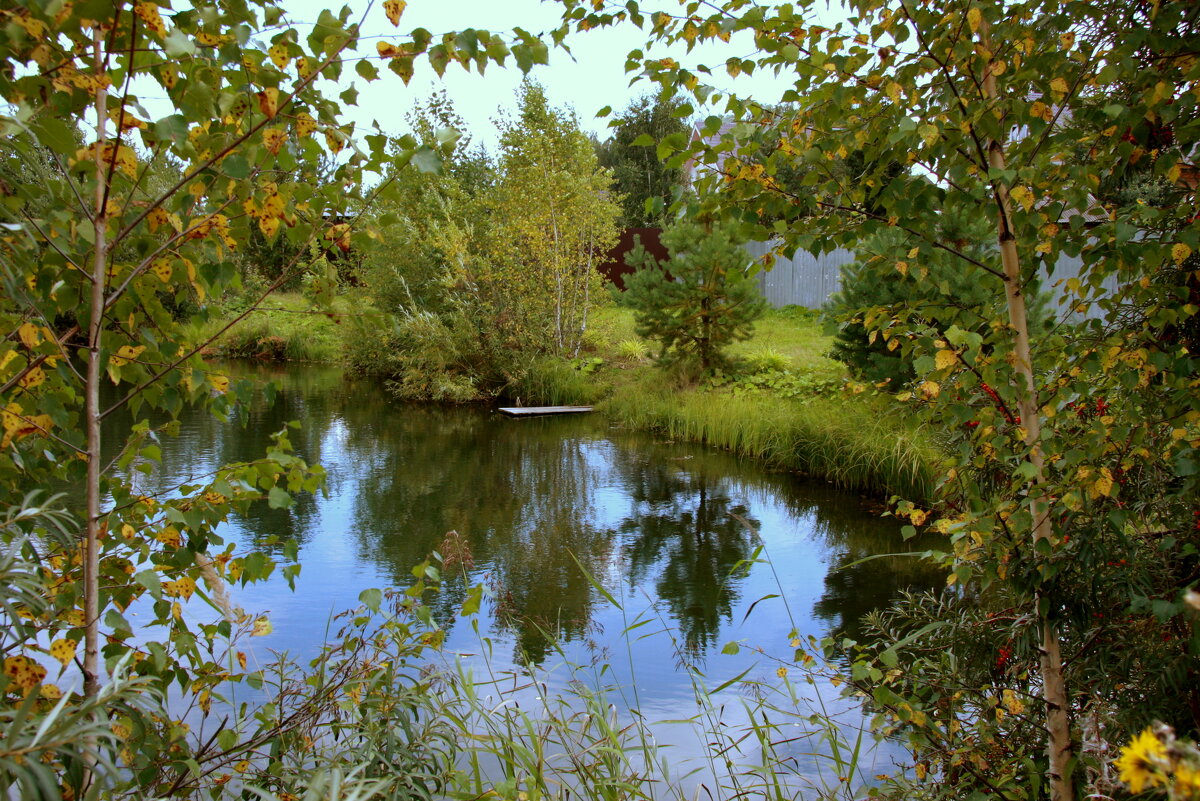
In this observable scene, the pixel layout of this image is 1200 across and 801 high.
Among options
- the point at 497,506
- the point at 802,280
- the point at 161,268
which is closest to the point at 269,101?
the point at 161,268

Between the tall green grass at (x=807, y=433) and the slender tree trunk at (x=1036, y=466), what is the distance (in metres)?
3.66

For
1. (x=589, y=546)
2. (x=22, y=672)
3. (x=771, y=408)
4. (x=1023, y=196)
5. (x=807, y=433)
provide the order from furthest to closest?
(x=771, y=408) < (x=807, y=433) < (x=589, y=546) < (x=1023, y=196) < (x=22, y=672)

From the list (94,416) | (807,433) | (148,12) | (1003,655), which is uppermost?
(148,12)

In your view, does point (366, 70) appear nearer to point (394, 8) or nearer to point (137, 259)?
point (394, 8)

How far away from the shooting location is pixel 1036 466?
1.67m

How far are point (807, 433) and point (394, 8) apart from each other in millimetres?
6840

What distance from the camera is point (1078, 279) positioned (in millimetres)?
1844

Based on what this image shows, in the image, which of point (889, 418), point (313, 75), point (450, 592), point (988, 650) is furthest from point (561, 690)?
point (889, 418)

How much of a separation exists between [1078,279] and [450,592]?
3.47 meters

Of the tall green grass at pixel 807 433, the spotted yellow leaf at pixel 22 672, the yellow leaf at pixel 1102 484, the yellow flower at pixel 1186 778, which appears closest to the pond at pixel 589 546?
the tall green grass at pixel 807 433

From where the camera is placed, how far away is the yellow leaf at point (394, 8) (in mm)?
1379

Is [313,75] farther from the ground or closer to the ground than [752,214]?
farther from the ground

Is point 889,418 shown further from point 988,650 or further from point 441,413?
point 441,413

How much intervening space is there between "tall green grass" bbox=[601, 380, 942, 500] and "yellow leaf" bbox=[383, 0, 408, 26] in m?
4.48
